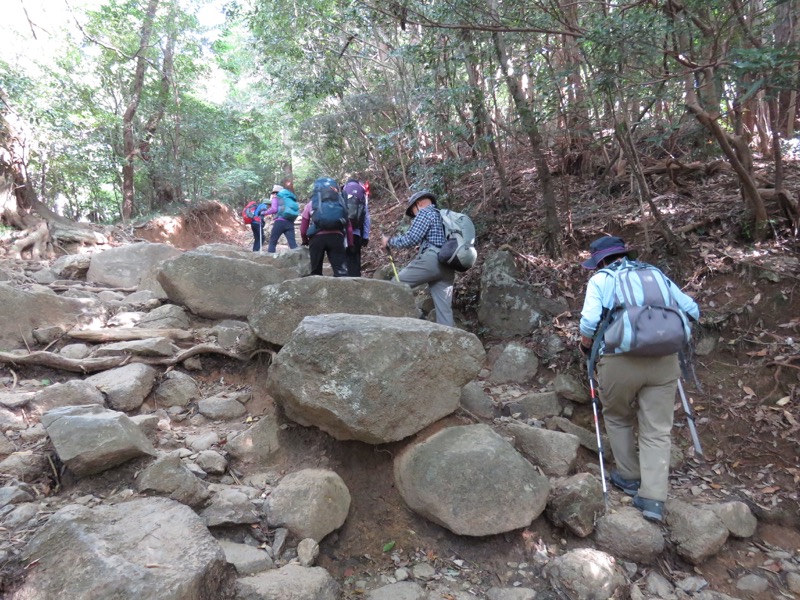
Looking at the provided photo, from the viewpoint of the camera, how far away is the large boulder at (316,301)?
15.7 ft

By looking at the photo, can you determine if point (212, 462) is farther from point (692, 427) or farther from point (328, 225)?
point (692, 427)

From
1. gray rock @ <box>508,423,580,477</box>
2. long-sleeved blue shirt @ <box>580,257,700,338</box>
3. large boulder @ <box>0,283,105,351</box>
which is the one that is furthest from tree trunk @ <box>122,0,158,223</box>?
long-sleeved blue shirt @ <box>580,257,700,338</box>

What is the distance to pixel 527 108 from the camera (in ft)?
19.9

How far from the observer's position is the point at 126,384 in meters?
4.20

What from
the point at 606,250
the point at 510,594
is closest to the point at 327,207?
the point at 606,250

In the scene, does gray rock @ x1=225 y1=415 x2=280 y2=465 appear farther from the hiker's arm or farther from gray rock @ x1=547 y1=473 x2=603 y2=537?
the hiker's arm

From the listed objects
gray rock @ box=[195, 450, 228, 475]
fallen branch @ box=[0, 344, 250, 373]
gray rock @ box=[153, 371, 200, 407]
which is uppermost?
fallen branch @ box=[0, 344, 250, 373]

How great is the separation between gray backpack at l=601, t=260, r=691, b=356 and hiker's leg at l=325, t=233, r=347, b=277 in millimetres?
3467

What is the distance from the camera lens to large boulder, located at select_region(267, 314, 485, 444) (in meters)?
3.56

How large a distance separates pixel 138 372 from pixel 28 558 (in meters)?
2.37

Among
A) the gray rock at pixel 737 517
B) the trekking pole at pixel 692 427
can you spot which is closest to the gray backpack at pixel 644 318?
the trekking pole at pixel 692 427

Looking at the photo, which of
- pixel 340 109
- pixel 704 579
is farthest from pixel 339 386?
pixel 340 109

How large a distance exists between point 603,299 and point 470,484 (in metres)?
1.81

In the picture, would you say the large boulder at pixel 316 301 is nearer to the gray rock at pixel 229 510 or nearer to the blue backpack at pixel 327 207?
the blue backpack at pixel 327 207
